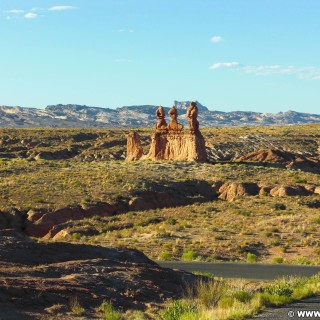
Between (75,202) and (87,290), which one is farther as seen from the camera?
(75,202)

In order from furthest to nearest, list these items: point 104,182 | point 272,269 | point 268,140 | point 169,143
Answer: point 268,140
point 169,143
point 104,182
point 272,269

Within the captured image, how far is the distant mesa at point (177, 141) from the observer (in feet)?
226

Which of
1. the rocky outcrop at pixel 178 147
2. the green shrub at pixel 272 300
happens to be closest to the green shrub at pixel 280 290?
the green shrub at pixel 272 300

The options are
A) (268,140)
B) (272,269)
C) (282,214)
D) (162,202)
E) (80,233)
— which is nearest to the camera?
(272,269)

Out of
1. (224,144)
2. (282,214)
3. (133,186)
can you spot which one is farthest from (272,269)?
(224,144)

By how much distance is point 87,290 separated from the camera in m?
16.4

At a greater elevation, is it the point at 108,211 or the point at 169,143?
the point at 169,143

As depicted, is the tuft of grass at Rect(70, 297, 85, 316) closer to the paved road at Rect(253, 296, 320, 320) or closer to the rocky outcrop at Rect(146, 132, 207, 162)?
the paved road at Rect(253, 296, 320, 320)

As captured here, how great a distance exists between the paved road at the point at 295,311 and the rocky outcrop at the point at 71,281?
10.3ft

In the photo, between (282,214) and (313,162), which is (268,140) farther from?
(282,214)

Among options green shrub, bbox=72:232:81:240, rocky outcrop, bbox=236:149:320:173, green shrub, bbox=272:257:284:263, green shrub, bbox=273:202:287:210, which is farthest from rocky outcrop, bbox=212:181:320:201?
rocky outcrop, bbox=236:149:320:173

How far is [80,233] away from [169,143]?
30825 millimetres

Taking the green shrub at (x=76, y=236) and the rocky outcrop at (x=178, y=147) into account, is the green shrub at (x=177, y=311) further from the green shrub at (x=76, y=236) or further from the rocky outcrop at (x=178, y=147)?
the rocky outcrop at (x=178, y=147)

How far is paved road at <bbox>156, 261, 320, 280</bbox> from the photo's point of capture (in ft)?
82.8
